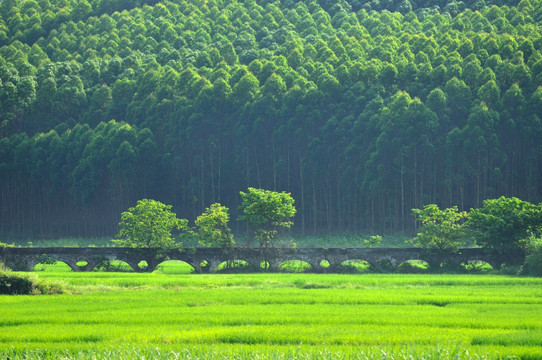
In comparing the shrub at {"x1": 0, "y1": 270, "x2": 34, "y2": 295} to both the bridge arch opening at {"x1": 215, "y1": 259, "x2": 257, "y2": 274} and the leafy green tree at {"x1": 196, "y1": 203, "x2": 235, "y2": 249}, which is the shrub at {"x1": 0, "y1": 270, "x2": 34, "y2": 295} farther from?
the leafy green tree at {"x1": 196, "y1": 203, "x2": 235, "y2": 249}

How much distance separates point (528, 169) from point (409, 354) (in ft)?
179

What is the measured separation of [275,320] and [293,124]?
5230cm

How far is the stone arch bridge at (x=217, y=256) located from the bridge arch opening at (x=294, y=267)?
32 cm

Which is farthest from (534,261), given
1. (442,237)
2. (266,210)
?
(266,210)

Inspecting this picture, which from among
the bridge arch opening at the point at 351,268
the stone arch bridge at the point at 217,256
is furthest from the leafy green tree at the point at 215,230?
the bridge arch opening at the point at 351,268

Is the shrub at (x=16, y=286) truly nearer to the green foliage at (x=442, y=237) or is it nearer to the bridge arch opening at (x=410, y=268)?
the bridge arch opening at (x=410, y=268)

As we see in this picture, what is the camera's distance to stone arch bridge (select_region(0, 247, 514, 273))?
5322cm

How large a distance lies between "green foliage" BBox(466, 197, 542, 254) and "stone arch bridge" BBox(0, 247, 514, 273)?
3.63ft

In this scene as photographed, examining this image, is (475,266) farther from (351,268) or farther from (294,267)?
(294,267)

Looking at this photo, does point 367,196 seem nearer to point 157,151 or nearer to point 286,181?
point 286,181

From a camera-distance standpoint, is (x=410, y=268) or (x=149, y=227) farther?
(x=149, y=227)

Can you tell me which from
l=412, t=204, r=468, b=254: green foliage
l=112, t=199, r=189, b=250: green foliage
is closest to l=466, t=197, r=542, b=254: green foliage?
l=412, t=204, r=468, b=254: green foliage

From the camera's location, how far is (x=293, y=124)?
8019 centimetres

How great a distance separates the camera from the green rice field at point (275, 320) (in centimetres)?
2322
